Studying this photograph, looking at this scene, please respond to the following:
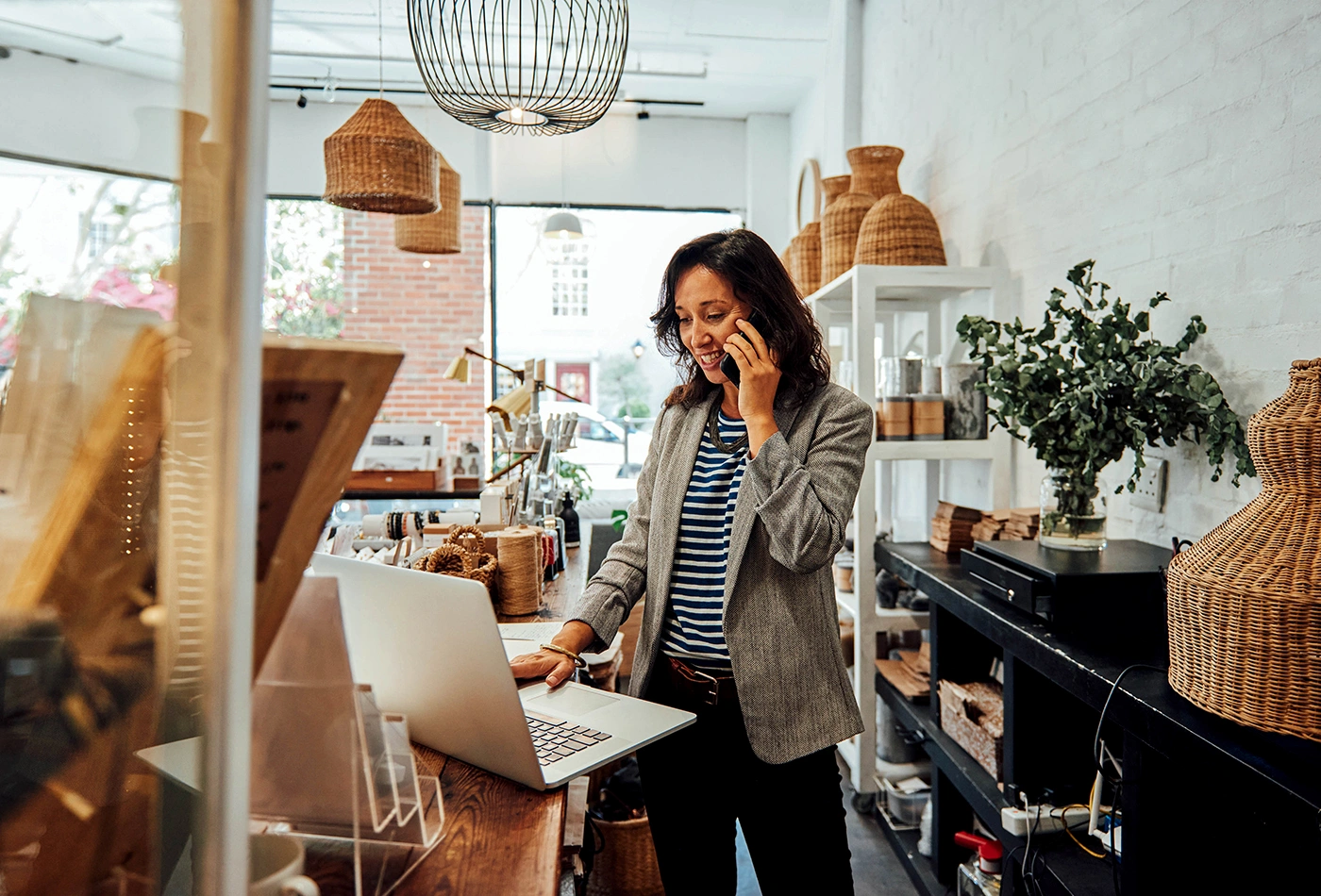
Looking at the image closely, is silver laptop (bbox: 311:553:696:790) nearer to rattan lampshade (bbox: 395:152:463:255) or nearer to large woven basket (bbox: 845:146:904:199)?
large woven basket (bbox: 845:146:904:199)

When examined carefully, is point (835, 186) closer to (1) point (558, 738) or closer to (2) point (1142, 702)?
(2) point (1142, 702)

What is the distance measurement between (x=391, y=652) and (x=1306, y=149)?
5.48 feet

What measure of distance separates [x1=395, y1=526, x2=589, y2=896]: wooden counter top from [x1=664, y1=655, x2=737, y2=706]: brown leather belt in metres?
0.52

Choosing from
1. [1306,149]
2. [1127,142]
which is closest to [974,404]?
[1127,142]

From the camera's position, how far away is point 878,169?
124 inches

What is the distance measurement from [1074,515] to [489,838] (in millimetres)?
1421

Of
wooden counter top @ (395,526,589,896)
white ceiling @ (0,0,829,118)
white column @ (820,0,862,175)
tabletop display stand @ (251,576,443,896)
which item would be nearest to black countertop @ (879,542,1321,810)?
wooden counter top @ (395,526,589,896)

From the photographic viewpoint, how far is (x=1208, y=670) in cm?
108

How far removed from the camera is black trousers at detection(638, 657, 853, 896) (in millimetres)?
1404

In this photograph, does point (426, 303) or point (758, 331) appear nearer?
point (758, 331)

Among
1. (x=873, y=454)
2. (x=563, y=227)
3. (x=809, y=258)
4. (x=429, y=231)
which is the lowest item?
(x=873, y=454)

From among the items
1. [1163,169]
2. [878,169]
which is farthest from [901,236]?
[1163,169]

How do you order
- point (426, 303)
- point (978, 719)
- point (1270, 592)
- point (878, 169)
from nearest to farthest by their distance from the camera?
point (1270, 592) < point (978, 719) < point (878, 169) < point (426, 303)

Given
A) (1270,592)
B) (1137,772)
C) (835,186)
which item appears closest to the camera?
(1270,592)
